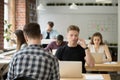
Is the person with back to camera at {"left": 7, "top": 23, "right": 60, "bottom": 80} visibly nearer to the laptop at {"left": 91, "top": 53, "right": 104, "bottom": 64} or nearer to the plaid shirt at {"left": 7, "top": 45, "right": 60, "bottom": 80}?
the plaid shirt at {"left": 7, "top": 45, "right": 60, "bottom": 80}

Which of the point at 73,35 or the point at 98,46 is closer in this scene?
the point at 73,35

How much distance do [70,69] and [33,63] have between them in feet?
3.85

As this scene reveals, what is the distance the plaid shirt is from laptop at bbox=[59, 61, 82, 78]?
1.00m

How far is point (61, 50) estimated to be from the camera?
3.91 metres

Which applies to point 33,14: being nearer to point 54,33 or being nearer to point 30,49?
point 54,33

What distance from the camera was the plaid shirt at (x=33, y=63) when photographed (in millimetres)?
2215

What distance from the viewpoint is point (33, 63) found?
2213 millimetres

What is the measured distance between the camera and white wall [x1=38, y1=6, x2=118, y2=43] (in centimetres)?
971

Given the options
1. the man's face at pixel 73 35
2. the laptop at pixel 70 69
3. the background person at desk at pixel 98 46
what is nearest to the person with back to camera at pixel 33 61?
the laptop at pixel 70 69

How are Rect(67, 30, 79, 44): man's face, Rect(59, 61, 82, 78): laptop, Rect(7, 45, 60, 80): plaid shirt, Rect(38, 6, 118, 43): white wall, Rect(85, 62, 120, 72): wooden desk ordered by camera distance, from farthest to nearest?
Rect(38, 6, 118, 43): white wall < Rect(85, 62, 120, 72): wooden desk < Rect(67, 30, 79, 44): man's face < Rect(59, 61, 82, 78): laptop < Rect(7, 45, 60, 80): plaid shirt

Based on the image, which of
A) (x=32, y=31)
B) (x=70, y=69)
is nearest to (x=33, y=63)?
(x=32, y=31)

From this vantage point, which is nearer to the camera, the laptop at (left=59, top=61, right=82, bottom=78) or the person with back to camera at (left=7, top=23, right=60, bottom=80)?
the person with back to camera at (left=7, top=23, right=60, bottom=80)

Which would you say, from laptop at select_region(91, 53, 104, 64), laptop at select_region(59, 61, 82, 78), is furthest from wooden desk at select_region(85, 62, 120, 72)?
laptop at select_region(59, 61, 82, 78)

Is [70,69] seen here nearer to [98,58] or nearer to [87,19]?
[98,58]
